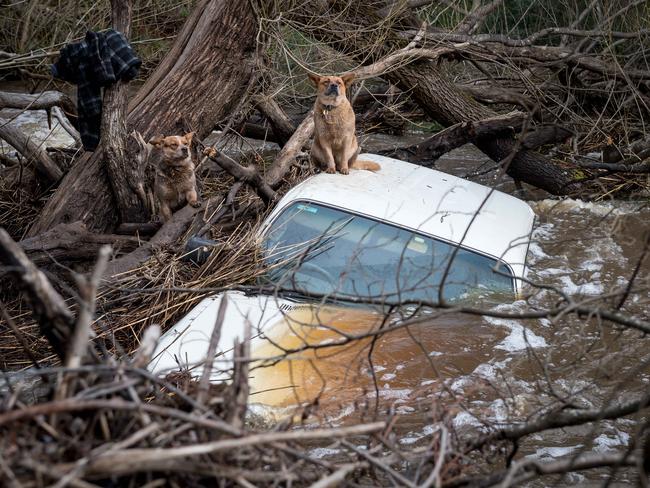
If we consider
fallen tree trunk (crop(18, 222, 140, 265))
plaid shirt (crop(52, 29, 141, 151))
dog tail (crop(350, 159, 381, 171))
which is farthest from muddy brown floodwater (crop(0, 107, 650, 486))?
plaid shirt (crop(52, 29, 141, 151))

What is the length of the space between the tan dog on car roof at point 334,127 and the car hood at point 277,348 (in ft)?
7.97

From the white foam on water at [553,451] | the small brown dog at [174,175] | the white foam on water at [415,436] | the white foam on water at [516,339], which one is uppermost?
the small brown dog at [174,175]

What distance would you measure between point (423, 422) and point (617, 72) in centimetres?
736

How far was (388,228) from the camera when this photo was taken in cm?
624

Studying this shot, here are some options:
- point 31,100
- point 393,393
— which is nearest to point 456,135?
point 31,100

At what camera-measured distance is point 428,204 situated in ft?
21.9

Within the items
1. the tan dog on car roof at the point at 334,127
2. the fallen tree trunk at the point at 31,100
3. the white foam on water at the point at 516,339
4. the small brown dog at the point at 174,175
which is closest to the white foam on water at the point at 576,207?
the tan dog on car roof at the point at 334,127

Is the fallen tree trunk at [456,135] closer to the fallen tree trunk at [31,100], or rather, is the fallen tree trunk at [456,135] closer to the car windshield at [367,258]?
the car windshield at [367,258]

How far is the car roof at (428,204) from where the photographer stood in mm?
6305

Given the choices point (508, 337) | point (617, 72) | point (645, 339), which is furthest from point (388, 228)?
point (617, 72)

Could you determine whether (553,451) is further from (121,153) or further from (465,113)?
(465,113)

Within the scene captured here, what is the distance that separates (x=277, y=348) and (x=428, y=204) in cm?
200

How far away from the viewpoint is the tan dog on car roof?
8062 mm

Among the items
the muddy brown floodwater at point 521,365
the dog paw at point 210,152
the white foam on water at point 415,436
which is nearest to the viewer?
the muddy brown floodwater at point 521,365
